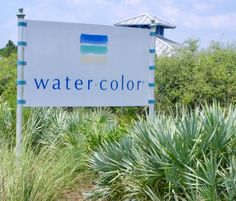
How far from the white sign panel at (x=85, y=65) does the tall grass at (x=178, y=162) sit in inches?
83.0

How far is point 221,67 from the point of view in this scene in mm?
13281

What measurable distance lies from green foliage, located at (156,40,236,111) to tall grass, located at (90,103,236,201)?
695 centimetres

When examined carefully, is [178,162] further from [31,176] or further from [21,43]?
[21,43]

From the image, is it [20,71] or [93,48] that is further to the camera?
[93,48]

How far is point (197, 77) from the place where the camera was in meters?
13.5

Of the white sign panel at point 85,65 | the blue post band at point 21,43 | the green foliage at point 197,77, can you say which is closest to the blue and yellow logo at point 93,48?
the white sign panel at point 85,65

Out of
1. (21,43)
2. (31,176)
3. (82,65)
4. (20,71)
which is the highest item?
(21,43)

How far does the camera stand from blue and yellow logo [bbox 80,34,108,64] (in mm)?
8344

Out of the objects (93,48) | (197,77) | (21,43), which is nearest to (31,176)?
(21,43)

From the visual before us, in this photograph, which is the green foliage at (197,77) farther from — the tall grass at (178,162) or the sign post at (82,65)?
the tall grass at (178,162)

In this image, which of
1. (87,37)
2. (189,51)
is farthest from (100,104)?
(189,51)

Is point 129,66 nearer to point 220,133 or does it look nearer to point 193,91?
point 220,133

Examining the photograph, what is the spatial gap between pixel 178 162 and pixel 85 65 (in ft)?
11.4

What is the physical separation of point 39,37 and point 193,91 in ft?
21.2
